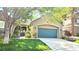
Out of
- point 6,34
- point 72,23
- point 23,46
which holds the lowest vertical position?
point 23,46

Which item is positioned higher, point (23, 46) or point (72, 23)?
point (72, 23)

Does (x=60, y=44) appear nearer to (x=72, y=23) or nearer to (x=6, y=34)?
(x=72, y=23)

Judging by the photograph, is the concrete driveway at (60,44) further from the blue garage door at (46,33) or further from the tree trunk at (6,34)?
the tree trunk at (6,34)

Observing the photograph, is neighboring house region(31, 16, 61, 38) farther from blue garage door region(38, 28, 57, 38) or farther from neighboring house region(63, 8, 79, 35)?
neighboring house region(63, 8, 79, 35)

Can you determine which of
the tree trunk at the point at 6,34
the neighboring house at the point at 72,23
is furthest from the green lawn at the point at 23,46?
the neighboring house at the point at 72,23

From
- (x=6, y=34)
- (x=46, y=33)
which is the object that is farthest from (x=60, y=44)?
(x=6, y=34)
